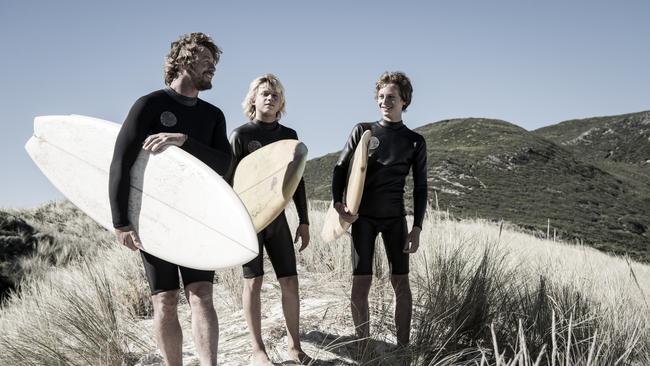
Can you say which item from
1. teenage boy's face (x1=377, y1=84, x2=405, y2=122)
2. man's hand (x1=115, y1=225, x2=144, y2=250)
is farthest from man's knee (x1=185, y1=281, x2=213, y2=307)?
teenage boy's face (x1=377, y1=84, x2=405, y2=122)

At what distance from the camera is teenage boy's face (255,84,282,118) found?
2795mm

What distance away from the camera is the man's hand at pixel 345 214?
2816 millimetres

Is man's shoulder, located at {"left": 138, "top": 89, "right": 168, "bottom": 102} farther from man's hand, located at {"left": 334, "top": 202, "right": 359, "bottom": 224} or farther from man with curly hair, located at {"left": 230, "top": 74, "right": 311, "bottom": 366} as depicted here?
man's hand, located at {"left": 334, "top": 202, "right": 359, "bottom": 224}

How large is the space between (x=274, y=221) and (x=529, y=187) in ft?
139

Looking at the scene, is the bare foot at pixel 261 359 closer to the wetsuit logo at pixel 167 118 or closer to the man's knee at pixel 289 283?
the man's knee at pixel 289 283

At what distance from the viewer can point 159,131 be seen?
6.99 ft

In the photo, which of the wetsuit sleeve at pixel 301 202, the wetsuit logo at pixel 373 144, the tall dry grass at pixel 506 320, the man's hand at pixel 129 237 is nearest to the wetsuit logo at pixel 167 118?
the man's hand at pixel 129 237

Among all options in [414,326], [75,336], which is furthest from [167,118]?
[414,326]

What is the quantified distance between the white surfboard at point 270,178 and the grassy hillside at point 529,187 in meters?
24.5

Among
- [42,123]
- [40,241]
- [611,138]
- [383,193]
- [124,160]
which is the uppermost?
[611,138]

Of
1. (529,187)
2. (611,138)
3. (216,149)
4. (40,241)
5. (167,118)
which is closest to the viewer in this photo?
(167,118)

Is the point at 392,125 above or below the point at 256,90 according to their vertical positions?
below

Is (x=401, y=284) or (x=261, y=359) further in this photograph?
(x=401, y=284)

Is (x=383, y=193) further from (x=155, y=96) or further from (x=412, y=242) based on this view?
(x=155, y=96)
